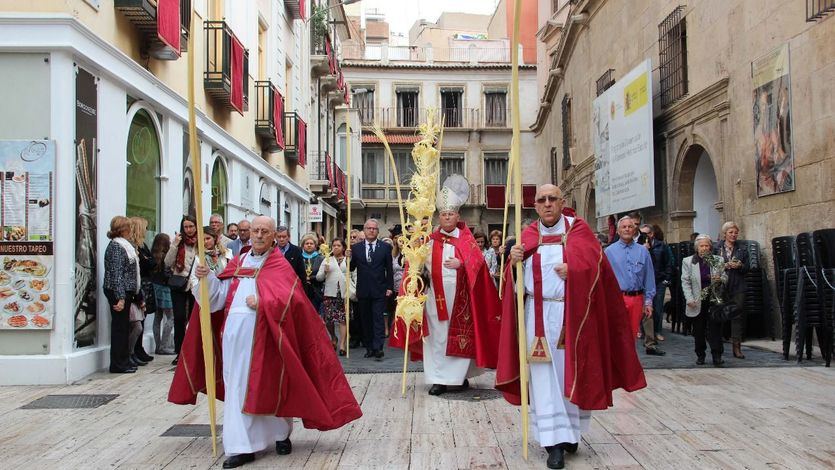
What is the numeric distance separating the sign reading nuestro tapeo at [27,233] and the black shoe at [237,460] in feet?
14.0

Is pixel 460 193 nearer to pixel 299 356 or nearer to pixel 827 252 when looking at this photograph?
pixel 299 356

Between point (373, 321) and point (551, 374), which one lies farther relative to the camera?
point (373, 321)

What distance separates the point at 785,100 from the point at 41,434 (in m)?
10.6

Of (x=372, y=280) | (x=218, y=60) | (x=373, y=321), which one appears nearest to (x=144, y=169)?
(x=372, y=280)

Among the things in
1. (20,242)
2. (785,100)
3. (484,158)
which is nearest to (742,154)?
(785,100)

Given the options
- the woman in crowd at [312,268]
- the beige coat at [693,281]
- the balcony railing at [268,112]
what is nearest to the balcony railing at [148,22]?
the woman in crowd at [312,268]

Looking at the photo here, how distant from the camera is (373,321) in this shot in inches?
453

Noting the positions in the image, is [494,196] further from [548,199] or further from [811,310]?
[548,199]

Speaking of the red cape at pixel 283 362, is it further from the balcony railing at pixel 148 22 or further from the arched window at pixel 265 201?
the arched window at pixel 265 201

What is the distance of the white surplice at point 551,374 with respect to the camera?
5.57 m

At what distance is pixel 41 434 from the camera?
Result: 658cm

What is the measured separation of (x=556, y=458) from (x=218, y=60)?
11.1 metres

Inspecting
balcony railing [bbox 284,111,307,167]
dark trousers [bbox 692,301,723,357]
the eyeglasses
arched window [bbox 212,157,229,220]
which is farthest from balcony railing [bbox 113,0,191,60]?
balcony railing [bbox 284,111,307,167]

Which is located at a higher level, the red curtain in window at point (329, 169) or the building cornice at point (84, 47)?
the red curtain in window at point (329, 169)
